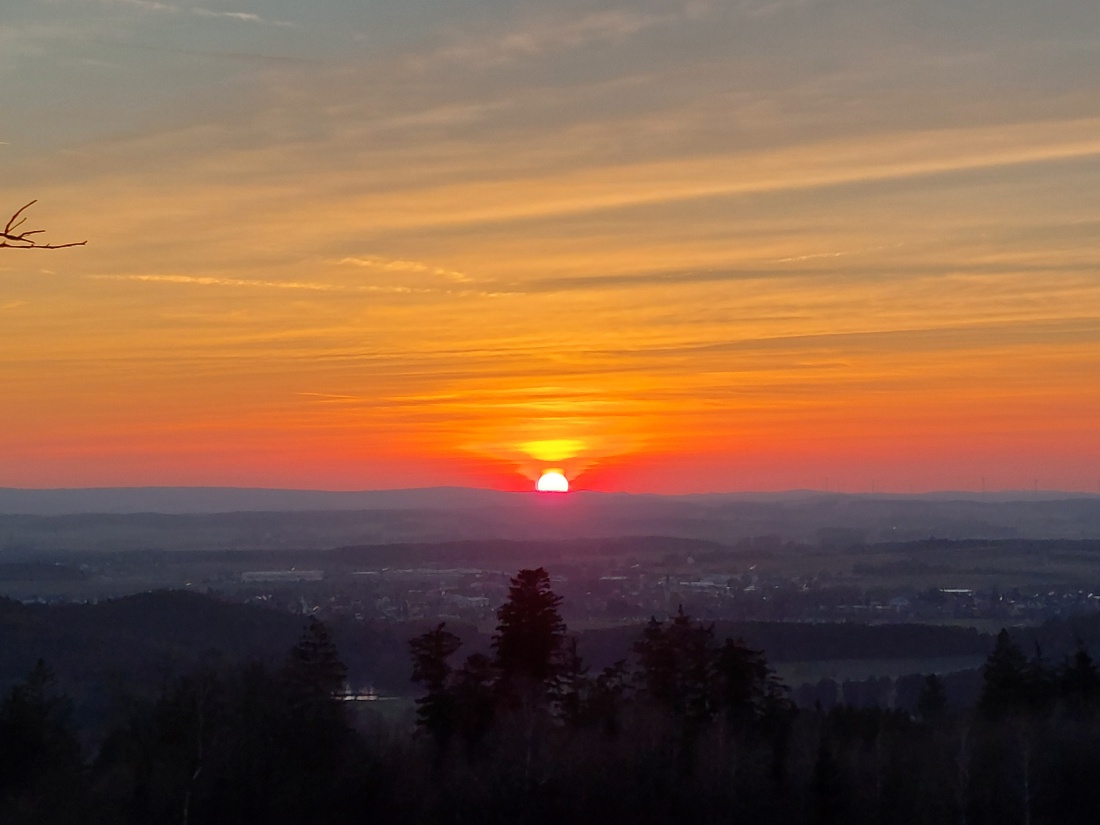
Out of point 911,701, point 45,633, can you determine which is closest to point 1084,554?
point 911,701

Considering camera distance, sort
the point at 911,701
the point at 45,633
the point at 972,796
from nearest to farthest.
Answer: the point at 972,796 < the point at 911,701 < the point at 45,633

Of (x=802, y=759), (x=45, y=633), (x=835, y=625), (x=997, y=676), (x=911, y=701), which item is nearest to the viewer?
(x=802, y=759)

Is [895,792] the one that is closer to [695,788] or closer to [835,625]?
[695,788]

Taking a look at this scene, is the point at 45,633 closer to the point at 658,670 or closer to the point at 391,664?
the point at 391,664

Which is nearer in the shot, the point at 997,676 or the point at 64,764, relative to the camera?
the point at 64,764

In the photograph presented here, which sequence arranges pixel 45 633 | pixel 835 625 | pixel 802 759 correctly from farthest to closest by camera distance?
pixel 835 625
pixel 45 633
pixel 802 759

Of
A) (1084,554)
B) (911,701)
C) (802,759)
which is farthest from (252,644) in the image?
(1084,554)
